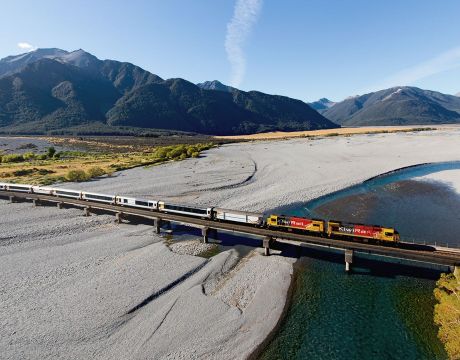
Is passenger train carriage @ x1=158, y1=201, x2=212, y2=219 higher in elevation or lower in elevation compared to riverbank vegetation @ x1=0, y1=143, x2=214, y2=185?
lower

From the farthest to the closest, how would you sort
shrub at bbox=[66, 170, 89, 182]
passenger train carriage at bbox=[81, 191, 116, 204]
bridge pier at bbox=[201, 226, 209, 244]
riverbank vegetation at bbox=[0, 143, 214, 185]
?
riverbank vegetation at bbox=[0, 143, 214, 185]
shrub at bbox=[66, 170, 89, 182]
passenger train carriage at bbox=[81, 191, 116, 204]
bridge pier at bbox=[201, 226, 209, 244]

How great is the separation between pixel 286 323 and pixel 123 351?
15.0 meters

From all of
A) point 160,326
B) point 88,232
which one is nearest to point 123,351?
point 160,326

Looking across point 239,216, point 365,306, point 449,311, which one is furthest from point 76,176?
point 449,311

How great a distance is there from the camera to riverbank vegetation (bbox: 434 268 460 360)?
86.5 feet

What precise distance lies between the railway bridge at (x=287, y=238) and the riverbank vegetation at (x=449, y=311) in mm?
2551

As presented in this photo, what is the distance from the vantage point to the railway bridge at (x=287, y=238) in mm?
36844

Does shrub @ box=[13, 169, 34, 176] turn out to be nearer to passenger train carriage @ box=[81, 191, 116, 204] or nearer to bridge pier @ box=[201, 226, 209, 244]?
passenger train carriage @ box=[81, 191, 116, 204]

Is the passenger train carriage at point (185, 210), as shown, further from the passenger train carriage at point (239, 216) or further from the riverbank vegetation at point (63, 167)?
the riverbank vegetation at point (63, 167)

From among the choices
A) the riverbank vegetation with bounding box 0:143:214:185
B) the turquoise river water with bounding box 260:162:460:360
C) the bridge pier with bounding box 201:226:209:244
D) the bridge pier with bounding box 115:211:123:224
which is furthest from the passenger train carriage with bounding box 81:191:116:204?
the turquoise river water with bounding box 260:162:460:360

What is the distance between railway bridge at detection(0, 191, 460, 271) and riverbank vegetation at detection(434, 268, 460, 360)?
255 cm

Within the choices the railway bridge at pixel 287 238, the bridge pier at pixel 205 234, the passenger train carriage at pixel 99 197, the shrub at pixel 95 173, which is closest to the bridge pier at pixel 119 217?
the railway bridge at pixel 287 238

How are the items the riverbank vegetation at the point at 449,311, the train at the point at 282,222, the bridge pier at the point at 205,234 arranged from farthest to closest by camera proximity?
1. the bridge pier at the point at 205,234
2. the train at the point at 282,222
3. the riverbank vegetation at the point at 449,311

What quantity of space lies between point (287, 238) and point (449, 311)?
19.4 meters
